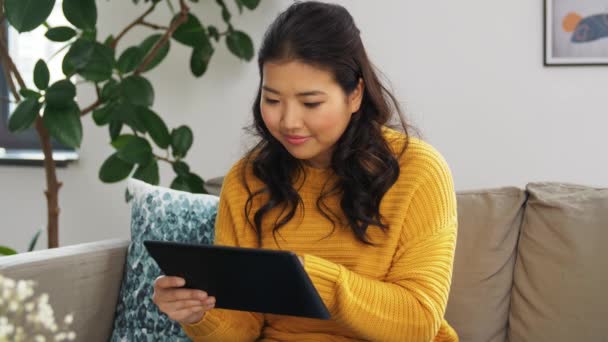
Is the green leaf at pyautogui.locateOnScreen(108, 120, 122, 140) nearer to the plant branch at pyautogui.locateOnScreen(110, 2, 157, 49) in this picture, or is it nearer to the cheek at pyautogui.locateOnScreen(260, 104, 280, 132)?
the plant branch at pyautogui.locateOnScreen(110, 2, 157, 49)

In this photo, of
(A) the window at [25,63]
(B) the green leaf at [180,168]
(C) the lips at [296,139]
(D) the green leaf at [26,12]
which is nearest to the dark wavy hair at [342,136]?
(C) the lips at [296,139]

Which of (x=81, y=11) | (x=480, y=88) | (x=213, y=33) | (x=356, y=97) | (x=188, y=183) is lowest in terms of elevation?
(x=188, y=183)

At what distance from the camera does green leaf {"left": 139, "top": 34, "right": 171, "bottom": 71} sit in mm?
2827

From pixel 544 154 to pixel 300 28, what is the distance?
119 cm

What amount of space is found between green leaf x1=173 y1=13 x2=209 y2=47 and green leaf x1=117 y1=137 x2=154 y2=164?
38cm

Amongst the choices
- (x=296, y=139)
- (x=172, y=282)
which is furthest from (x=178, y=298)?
(x=296, y=139)

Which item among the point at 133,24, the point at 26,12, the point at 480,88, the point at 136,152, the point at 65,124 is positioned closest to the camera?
the point at 26,12

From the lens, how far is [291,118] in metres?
1.55

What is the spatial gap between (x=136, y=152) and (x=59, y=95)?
326 mm

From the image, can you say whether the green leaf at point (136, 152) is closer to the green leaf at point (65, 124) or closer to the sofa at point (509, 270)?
the green leaf at point (65, 124)

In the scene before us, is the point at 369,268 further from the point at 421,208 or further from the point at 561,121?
the point at 561,121

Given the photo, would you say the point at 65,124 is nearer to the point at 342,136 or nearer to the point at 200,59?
the point at 200,59

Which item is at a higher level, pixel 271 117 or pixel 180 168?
pixel 271 117

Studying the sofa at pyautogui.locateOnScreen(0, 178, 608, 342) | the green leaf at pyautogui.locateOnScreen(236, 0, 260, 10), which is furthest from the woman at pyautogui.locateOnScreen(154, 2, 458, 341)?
the green leaf at pyautogui.locateOnScreen(236, 0, 260, 10)
